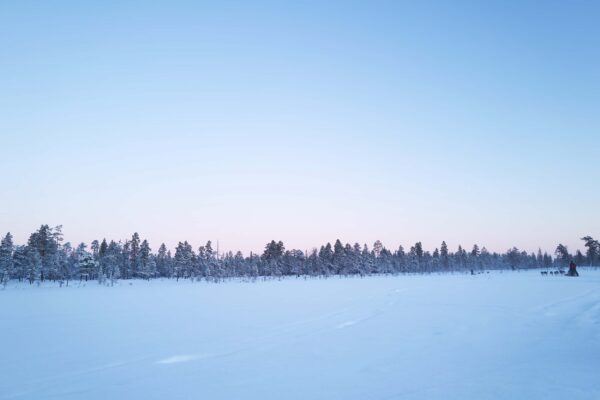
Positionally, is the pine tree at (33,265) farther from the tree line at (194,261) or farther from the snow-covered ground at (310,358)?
the snow-covered ground at (310,358)

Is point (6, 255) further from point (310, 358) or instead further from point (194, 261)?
point (310, 358)

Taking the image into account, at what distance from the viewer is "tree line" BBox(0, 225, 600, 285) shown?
67.9 metres

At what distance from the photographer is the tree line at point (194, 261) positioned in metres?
67.9

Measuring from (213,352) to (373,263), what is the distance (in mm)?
112934

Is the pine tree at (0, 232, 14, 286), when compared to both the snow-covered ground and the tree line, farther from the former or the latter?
the snow-covered ground

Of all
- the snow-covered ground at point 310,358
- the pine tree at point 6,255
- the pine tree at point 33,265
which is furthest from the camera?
the pine tree at point 33,265

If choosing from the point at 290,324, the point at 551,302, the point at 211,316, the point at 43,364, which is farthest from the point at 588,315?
the point at 43,364

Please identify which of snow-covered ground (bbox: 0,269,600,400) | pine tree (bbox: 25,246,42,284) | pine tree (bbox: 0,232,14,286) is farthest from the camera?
pine tree (bbox: 25,246,42,284)

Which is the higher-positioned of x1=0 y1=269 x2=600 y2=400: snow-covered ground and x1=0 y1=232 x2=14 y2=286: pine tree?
x1=0 y1=232 x2=14 y2=286: pine tree

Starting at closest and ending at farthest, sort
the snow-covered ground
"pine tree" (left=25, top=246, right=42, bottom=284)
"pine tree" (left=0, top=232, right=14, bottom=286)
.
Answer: the snow-covered ground < "pine tree" (left=0, top=232, right=14, bottom=286) < "pine tree" (left=25, top=246, right=42, bottom=284)

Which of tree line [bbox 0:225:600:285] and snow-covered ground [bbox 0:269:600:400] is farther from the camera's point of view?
tree line [bbox 0:225:600:285]

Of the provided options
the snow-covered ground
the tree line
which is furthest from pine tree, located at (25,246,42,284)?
the snow-covered ground

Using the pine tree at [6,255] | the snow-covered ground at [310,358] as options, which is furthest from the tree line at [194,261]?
the snow-covered ground at [310,358]

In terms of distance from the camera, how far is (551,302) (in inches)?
696
